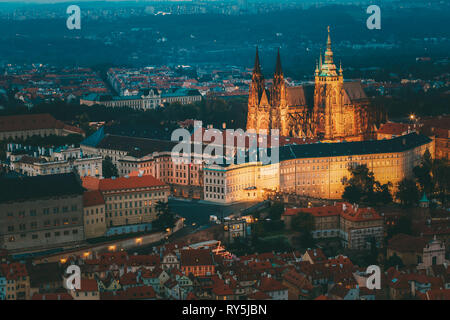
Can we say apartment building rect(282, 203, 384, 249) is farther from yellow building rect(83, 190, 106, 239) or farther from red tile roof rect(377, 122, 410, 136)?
red tile roof rect(377, 122, 410, 136)

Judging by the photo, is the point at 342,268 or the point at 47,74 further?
the point at 47,74

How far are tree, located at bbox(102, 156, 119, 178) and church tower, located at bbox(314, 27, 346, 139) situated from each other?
18674 mm

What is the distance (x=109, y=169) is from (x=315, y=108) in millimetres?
20584

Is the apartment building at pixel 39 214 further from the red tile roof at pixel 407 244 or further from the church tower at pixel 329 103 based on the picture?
the church tower at pixel 329 103

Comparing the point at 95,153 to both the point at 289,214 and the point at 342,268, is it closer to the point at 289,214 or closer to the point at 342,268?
the point at 289,214

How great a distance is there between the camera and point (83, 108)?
100m

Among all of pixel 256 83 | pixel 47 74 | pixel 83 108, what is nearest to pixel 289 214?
pixel 256 83

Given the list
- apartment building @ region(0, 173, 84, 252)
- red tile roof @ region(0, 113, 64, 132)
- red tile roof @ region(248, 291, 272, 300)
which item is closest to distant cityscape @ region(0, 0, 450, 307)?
apartment building @ region(0, 173, 84, 252)

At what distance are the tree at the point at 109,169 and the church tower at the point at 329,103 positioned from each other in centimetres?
1867

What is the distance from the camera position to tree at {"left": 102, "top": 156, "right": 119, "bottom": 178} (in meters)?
64.9

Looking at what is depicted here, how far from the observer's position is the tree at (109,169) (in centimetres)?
6488

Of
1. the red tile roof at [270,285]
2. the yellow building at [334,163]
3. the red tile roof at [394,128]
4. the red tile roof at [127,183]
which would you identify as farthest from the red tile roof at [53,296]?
the red tile roof at [394,128]

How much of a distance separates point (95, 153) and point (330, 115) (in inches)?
738

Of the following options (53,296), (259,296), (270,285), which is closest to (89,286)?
(53,296)
